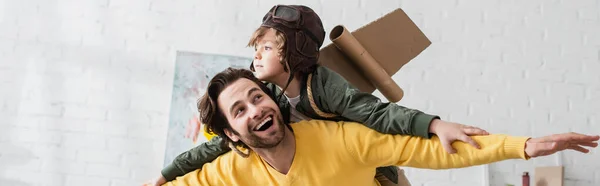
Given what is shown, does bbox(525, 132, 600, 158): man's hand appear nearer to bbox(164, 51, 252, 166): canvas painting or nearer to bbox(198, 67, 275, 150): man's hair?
bbox(198, 67, 275, 150): man's hair

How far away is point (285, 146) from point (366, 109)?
8.3 inches

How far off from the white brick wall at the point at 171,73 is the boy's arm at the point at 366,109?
1.45 meters

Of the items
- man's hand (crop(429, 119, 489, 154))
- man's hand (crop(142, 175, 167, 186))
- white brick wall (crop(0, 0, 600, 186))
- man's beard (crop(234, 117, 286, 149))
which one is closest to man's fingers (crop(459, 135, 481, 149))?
man's hand (crop(429, 119, 489, 154))

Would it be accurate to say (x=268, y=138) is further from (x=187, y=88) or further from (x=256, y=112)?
(x=187, y=88)

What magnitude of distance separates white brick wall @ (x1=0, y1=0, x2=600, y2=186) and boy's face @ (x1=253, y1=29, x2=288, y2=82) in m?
1.35

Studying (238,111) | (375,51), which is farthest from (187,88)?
(238,111)

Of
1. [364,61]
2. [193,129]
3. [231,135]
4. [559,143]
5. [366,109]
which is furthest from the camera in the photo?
[193,129]

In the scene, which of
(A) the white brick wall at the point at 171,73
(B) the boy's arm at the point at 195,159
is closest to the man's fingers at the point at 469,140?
(B) the boy's arm at the point at 195,159

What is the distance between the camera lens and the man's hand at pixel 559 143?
1065 mm

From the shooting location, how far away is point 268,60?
146 centimetres

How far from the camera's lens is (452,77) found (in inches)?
114

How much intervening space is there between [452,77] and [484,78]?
0.50 ft

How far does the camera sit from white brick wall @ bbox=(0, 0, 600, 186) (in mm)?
2764

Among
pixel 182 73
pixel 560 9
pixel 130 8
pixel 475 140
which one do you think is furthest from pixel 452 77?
pixel 475 140
